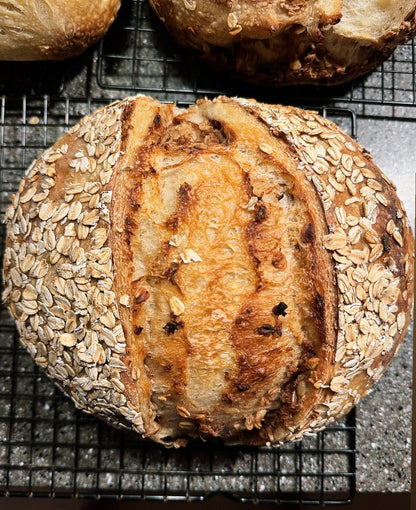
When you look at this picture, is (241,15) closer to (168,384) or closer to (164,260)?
(164,260)

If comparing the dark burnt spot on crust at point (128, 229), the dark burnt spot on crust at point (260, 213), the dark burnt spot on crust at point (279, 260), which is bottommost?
the dark burnt spot on crust at point (279, 260)

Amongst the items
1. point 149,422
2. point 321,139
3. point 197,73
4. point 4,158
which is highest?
point 197,73

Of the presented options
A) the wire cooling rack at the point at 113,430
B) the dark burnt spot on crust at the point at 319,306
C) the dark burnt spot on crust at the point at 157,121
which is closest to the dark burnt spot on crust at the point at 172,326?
the dark burnt spot on crust at the point at 319,306

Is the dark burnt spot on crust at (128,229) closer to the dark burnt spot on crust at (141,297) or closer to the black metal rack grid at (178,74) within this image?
the dark burnt spot on crust at (141,297)

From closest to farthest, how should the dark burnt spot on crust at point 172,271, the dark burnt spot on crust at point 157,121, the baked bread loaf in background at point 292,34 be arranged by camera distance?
A: the dark burnt spot on crust at point 172,271 → the dark burnt spot on crust at point 157,121 → the baked bread loaf in background at point 292,34

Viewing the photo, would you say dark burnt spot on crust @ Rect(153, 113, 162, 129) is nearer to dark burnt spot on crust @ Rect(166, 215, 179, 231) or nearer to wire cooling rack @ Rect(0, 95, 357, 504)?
dark burnt spot on crust @ Rect(166, 215, 179, 231)

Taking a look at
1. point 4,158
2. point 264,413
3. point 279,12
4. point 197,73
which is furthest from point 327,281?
point 4,158

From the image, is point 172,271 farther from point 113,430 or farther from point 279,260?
point 113,430
